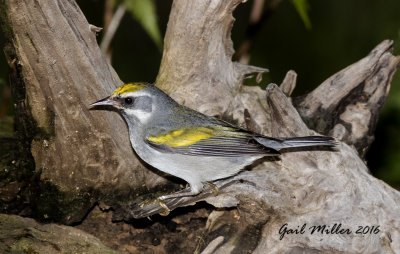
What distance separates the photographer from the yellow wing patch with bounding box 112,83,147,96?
14.8 feet

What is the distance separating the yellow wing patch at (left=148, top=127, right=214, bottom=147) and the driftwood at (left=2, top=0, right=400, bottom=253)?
0.45 meters

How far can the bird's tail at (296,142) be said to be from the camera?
434 centimetres

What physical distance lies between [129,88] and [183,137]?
70 cm

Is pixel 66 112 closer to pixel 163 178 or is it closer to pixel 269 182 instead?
pixel 163 178

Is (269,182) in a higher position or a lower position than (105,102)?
lower

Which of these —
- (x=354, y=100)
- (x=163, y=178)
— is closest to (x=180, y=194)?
(x=163, y=178)

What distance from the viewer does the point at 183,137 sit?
4676 mm

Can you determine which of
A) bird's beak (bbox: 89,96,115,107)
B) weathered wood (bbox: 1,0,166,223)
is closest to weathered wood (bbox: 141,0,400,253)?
weathered wood (bbox: 1,0,166,223)

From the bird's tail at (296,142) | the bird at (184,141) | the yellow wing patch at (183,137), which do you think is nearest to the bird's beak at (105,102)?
the bird at (184,141)

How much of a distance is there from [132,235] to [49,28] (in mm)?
2158

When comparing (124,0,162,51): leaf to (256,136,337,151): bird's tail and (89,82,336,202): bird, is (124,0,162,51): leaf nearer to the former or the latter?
(89,82,336,202): bird

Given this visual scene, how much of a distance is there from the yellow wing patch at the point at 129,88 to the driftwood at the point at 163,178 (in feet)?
0.63

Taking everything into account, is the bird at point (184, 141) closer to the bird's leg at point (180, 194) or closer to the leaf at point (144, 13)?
the bird's leg at point (180, 194)

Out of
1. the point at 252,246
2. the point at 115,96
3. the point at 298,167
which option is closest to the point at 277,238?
the point at 252,246
